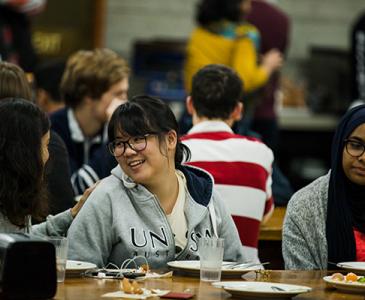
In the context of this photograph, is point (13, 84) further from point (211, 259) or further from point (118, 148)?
point (211, 259)

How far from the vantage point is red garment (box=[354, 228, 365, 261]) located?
418cm

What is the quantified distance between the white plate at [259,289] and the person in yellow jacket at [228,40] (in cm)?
388

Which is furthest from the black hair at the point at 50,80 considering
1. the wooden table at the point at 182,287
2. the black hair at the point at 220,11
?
the wooden table at the point at 182,287

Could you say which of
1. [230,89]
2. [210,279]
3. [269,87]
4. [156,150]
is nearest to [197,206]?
[156,150]

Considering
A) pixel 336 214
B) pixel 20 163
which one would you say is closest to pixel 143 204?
pixel 20 163

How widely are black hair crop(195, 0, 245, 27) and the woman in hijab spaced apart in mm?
3058

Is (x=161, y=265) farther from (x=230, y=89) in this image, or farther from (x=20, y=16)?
(x=20, y=16)

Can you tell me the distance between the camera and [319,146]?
1033 centimetres

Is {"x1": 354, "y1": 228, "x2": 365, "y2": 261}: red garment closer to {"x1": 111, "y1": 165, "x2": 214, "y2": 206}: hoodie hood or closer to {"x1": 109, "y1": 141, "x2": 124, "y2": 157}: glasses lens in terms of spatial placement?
{"x1": 111, "y1": 165, "x2": 214, "y2": 206}: hoodie hood

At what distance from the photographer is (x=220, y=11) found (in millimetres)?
7227

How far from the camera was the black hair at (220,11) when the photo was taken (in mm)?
7199

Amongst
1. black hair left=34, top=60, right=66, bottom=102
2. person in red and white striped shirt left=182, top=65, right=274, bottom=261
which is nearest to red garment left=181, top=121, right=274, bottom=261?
person in red and white striped shirt left=182, top=65, right=274, bottom=261

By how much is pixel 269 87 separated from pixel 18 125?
438cm

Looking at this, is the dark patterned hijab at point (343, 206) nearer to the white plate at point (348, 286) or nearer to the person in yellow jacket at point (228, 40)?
the white plate at point (348, 286)
